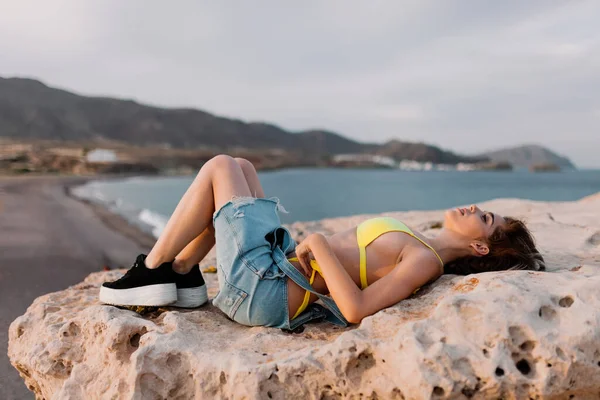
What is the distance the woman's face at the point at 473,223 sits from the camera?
3.15m

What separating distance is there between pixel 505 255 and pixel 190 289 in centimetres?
224

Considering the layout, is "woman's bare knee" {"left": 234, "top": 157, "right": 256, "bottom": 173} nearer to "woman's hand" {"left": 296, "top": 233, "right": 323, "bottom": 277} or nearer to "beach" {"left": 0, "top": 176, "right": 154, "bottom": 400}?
"woman's hand" {"left": 296, "top": 233, "right": 323, "bottom": 277}

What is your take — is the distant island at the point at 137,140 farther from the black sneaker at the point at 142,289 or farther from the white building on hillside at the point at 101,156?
the black sneaker at the point at 142,289

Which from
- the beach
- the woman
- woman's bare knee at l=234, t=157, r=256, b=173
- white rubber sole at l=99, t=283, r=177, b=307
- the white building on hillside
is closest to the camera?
the woman

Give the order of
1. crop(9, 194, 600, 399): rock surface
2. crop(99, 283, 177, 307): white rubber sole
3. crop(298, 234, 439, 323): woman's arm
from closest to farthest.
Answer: crop(9, 194, 600, 399): rock surface < crop(298, 234, 439, 323): woman's arm < crop(99, 283, 177, 307): white rubber sole

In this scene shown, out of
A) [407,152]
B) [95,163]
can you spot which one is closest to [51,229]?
[95,163]

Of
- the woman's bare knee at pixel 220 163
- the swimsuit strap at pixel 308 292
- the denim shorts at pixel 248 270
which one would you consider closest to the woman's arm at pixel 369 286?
the swimsuit strap at pixel 308 292

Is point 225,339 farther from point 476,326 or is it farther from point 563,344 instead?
point 563,344

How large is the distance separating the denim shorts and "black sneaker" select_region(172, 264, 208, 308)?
28cm

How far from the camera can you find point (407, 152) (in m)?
135

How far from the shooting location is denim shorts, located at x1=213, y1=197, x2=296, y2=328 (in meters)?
2.90

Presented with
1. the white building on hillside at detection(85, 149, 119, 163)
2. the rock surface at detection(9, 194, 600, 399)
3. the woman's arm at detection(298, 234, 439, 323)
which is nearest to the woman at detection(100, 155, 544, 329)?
the woman's arm at detection(298, 234, 439, 323)

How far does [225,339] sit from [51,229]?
12.7 metres

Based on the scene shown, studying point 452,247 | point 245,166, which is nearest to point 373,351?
point 452,247
